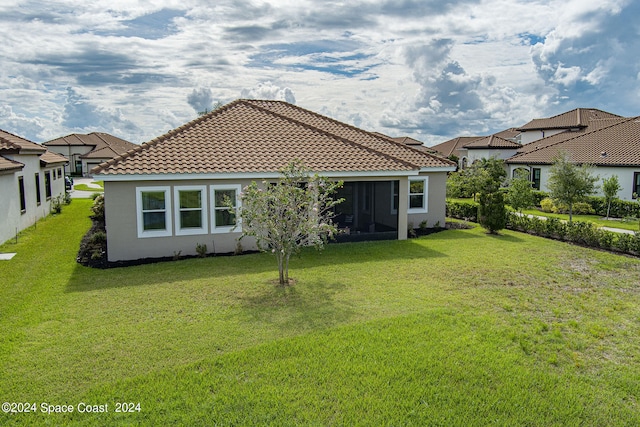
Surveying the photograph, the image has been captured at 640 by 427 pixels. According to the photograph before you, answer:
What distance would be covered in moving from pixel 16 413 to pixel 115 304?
4377 mm

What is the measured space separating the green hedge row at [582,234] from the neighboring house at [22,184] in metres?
21.5

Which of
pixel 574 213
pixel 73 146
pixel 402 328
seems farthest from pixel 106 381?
pixel 73 146

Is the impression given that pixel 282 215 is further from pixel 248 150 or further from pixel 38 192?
pixel 38 192

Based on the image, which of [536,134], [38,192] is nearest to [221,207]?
[38,192]

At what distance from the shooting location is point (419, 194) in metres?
21.8

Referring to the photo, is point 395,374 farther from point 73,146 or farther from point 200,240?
point 73,146

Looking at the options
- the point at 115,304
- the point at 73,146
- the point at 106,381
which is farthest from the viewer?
the point at 73,146

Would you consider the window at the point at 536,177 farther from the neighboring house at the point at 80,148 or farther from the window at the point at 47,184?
the neighboring house at the point at 80,148

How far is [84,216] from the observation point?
86.2ft

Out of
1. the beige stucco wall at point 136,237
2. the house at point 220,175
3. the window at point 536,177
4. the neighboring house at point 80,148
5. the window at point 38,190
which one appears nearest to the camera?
the beige stucco wall at point 136,237

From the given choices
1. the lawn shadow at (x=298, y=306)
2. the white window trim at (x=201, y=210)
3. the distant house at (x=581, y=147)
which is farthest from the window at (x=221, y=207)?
the distant house at (x=581, y=147)

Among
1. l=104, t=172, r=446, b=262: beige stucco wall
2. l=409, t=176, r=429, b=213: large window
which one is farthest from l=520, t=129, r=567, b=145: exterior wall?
l=104, t=172, r=446, b=262: beige stucco wall

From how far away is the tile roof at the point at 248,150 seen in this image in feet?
50.9

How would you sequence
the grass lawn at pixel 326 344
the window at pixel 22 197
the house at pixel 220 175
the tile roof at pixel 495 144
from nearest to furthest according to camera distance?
1. the grass lawn at pixel 326 344
2. the house at pixel 220 175
3. the window at pixel 22 197
4. the tile roof at pixel 495 144
